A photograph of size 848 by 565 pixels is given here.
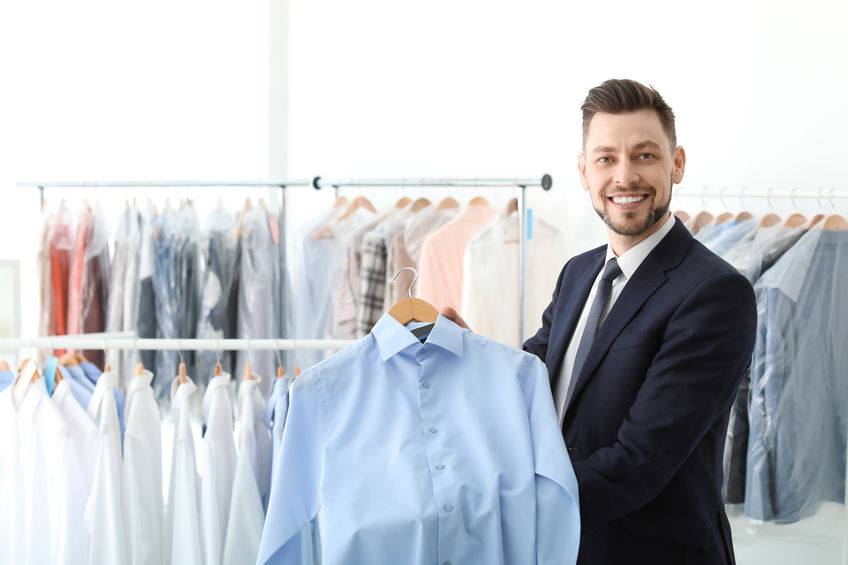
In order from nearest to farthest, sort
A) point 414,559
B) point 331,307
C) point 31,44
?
point 414,559
point 331,307
point 31,44

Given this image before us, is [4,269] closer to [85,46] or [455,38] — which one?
[85,46]

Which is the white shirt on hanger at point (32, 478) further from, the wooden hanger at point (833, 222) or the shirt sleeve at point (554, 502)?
the wooden hanger at point (833, 222)

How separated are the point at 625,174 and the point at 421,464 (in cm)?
75

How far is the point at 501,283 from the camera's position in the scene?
3.64m

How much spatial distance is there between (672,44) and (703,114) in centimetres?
39

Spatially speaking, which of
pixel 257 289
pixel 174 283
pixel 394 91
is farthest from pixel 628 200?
pixel 394 91

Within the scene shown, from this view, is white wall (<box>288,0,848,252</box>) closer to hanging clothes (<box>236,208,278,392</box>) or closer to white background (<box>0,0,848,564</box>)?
white background (<box>0,0,848,564</box>)

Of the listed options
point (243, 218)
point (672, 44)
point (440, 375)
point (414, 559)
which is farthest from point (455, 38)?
point (414, 559)

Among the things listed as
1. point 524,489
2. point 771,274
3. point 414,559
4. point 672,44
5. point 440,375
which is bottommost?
point 414,559

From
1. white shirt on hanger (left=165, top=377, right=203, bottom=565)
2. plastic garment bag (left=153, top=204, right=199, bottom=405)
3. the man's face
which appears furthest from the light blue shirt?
plastic garment bag (left=153, top=204, right=199, bottom=405)

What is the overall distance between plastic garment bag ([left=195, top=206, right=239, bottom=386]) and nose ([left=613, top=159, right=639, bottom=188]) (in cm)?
228

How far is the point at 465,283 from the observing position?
142 inches

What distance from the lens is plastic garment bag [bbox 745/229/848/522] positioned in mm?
2799

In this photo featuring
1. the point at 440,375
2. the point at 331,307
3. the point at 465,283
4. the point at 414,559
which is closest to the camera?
the point at 414,559
